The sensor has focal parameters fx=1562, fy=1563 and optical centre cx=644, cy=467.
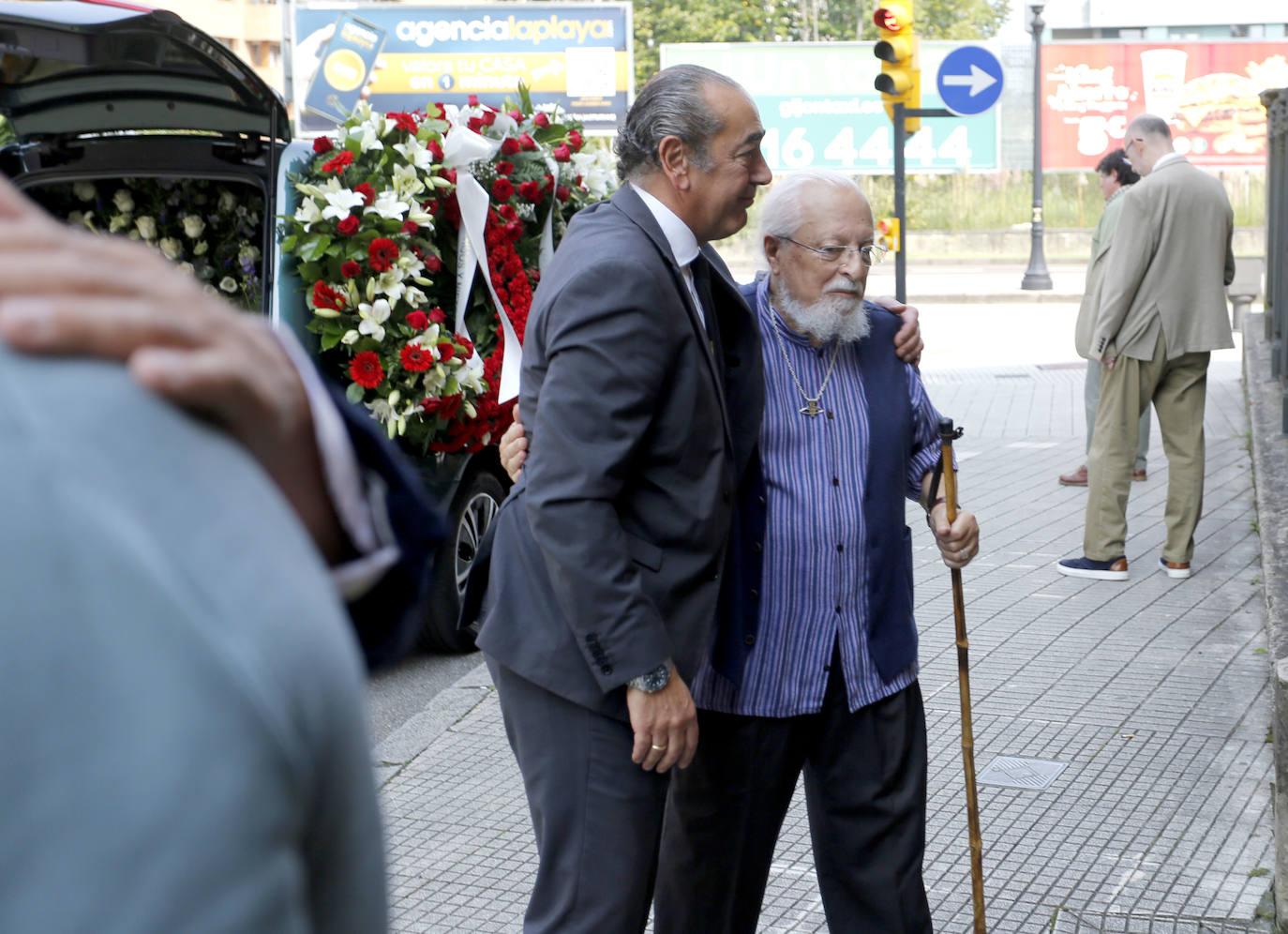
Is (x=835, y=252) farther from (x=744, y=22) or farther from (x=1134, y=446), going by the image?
(x=744, y=22)

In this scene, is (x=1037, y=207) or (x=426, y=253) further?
(x=1037, y=207)

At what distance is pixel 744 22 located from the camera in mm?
47812

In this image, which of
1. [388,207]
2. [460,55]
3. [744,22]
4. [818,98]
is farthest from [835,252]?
[744,22]

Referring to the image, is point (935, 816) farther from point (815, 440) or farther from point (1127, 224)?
point (1127, 224)

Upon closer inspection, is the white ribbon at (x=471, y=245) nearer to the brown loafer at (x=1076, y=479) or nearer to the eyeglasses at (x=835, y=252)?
the eyeglasses at (x=835, y=252)

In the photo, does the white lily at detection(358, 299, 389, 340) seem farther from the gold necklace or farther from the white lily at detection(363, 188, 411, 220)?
the gold necklace

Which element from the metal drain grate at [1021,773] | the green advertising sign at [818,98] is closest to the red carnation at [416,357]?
the metal drain grate at [1021,773]

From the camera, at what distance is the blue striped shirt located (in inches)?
114

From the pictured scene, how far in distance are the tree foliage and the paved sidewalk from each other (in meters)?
38.1

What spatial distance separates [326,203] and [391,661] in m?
5.09

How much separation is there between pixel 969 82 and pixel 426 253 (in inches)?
317

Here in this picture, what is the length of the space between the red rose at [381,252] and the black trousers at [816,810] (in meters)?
3.26

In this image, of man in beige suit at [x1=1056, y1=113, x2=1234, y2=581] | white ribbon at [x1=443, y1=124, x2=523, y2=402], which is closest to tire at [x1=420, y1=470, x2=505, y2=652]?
white ribbon at [x1=443, y1=124, x2=523, y2=402]

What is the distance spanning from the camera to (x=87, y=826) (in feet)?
1.99
